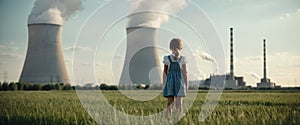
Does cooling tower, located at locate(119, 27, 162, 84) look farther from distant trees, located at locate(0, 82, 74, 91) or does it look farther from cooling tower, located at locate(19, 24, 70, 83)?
distant trees, located at locate(0, 82, 74, 91)

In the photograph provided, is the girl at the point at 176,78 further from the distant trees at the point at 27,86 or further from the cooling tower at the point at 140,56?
the distant trees at the point at 27,86

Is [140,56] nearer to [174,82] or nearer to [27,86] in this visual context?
[27,86]

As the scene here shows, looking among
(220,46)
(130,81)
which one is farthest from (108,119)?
(130,81)

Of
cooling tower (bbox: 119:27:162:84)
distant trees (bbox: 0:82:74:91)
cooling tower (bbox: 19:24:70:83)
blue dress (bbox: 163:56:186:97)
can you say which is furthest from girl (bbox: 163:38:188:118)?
distant trees (bbox: 0:82:74:91)

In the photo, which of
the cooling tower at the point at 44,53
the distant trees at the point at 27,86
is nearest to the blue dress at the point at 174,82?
the cooling tower at the point at 44,53

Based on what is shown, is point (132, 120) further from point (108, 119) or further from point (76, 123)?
point (76, 123)

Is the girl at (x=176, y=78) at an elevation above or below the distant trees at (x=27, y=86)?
above

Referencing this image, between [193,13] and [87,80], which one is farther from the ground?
[193,13]
